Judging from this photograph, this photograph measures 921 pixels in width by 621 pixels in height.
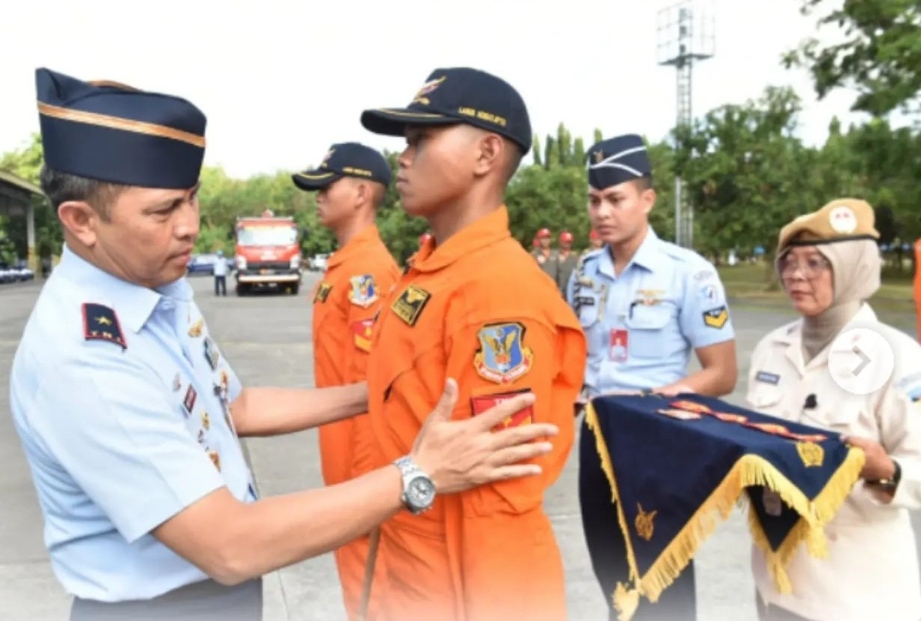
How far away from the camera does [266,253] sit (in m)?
31.7

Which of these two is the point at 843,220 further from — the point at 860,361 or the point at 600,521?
the point at 600,521

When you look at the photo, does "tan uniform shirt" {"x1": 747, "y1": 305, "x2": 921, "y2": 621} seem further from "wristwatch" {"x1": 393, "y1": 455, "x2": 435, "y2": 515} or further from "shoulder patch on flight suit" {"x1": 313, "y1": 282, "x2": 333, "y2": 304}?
"shoulder patch on flight suit" {"x1": 313, "y1": 282, "x2": 333, "y2": 304}

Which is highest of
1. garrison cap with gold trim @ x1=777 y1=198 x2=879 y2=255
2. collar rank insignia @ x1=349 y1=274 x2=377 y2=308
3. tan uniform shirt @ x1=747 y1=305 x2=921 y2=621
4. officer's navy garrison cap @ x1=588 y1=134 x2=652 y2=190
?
officer's navy garrison cap @ x1=588 y1=134 x2=652 y2=190

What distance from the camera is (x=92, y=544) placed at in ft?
5.45

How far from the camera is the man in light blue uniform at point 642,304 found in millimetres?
3586

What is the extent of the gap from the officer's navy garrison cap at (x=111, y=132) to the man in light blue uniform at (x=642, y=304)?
234 centimetres

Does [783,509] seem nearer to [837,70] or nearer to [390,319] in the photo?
[390,319]

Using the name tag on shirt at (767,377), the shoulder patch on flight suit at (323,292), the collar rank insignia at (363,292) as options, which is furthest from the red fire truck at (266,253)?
the name tag on shirt at (767,377)

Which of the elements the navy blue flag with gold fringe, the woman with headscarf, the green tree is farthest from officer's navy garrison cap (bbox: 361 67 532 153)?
the green tree

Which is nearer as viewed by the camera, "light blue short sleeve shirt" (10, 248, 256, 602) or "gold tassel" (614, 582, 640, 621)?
"light blue short sleeve shirt" (10, 248, 256, 602)

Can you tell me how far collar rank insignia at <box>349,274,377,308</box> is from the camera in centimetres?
372

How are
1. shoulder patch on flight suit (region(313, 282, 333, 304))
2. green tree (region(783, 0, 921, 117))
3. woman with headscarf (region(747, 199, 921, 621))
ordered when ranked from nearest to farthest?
woman with headscarf (region(747, 199, 921, 621)), shoulder patch on flight suit (region(313, 282, 333, 304)), green tree (region(783, 0, 921, 117))

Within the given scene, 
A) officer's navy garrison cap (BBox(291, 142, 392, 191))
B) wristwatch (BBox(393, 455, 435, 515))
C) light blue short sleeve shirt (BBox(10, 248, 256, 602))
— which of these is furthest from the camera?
officer's navy garrison cap (BBox(291, 142, 392, 191))

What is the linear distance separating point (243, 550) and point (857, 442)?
156 centimetres
